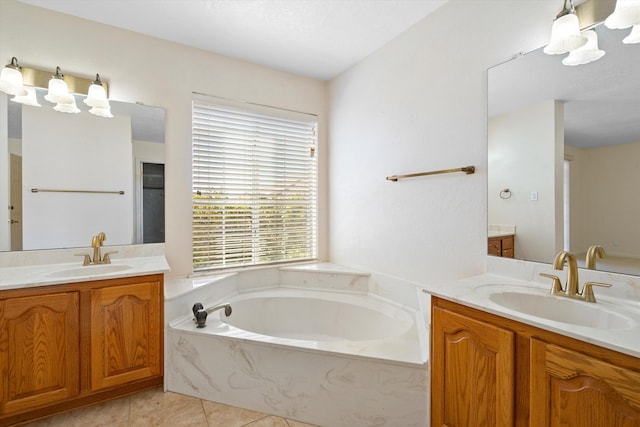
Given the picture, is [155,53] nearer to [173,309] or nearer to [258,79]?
[258,79]

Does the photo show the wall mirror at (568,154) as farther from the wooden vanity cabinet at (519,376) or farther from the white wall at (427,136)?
the wooden vanity cabinet at (519,376)

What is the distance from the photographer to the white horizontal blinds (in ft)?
8.36

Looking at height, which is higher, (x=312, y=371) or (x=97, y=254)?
(x=97, y=254)

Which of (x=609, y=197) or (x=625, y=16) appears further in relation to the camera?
(x=609, y=197)

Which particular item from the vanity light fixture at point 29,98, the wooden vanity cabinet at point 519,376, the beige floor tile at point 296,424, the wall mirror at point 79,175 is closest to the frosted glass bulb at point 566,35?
the wooden vanity cabinet at point 519,376

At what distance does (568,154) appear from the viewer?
55.0 inches

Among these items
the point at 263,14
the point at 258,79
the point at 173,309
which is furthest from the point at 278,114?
the point at 173,309

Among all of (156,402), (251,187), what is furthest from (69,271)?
(251,187)

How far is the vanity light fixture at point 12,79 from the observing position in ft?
5.67

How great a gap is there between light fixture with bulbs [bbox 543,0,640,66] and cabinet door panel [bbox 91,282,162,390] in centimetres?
243

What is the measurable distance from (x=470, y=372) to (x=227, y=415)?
4.46ft

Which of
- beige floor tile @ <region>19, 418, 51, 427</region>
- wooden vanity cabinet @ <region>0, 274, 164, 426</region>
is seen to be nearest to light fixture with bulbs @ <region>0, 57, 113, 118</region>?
wooden vanity cabinet @ <region>0, 274, 164, 426</region>

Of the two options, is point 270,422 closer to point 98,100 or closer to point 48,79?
point 98,100

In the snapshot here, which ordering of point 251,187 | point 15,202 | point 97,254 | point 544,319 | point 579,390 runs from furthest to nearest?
point 251,187 < point 97,254 < point 15,202 < point 544,319 < point 579,390
